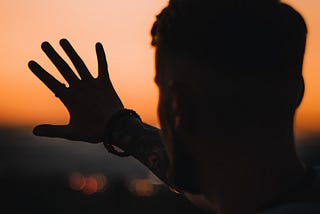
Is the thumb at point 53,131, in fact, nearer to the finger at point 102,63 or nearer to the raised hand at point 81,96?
the raised hand at point 81,96

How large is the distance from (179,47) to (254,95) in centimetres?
31

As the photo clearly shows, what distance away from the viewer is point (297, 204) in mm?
2109

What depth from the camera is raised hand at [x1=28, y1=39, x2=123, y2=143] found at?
3404mm

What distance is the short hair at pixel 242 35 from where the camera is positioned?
2.32m

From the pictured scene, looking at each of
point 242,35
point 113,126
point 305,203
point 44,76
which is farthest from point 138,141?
point 305,203

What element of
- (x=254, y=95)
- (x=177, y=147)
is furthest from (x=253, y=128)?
(x=177, y=147)

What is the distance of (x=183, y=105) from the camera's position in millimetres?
2338

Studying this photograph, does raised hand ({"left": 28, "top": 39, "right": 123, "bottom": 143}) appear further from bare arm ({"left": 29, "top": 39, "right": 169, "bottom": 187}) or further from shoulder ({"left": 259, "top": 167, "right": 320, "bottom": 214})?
Result: shoulder ({"left": 259, "top": 167, "right": 320, "bottom": 214})

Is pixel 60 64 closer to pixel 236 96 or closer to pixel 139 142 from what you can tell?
pixel 139 142

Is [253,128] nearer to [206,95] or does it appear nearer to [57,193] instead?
[206,95]

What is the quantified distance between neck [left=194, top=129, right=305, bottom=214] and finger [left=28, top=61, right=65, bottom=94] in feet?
4.18

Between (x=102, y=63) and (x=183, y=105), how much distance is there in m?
1.34

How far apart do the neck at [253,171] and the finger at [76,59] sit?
4.33 ft

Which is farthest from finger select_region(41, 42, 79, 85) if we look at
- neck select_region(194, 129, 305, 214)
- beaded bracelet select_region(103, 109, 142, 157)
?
neck select_region(194, 129, 305, 214)
